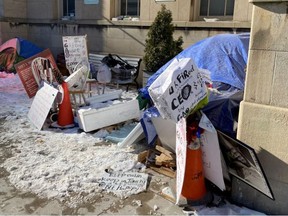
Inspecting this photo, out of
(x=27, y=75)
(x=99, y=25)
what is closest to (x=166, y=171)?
(x=27, y=75)

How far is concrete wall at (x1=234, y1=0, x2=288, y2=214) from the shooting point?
9.07ft

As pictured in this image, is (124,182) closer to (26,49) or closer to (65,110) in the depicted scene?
(65,110)

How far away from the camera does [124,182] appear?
12.0 ft

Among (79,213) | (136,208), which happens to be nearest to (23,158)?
(79,213)

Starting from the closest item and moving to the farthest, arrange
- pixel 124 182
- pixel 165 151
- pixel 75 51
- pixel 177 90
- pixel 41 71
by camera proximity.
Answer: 1. pixel 177 90
2. pixel 124 182
3. pixel 165 151
4. pixel 41 71
5. pixel 75 51

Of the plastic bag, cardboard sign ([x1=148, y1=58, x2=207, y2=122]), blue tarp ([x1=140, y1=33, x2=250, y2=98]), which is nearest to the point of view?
cardboard sign ([x1=148, y1=58, x2=207, y2=122])

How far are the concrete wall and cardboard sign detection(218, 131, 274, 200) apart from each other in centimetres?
12

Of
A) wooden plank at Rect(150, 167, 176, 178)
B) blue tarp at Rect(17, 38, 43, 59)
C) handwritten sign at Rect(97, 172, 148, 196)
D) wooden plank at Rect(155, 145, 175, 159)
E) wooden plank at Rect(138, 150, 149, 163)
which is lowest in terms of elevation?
handwritten sign at Rect(97, 172, 148, 196)

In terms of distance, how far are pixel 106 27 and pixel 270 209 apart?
8.18m

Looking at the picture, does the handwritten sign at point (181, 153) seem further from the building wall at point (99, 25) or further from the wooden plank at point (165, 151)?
the building wall at point (99, 25)

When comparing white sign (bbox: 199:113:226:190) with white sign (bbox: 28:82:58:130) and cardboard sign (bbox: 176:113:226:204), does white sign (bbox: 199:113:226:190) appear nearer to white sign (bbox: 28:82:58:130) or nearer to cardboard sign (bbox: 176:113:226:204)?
cardboard sign (bbox: 176:113:226:204)

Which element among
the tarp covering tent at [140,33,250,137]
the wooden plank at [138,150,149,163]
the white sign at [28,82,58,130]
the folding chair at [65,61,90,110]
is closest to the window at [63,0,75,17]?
the folding chair at [65,61,90,110]

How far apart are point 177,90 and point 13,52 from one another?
30.7 ft

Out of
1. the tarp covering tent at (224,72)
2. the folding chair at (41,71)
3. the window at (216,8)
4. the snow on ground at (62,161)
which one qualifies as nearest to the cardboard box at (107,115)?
the snow on ground at (62,161)
